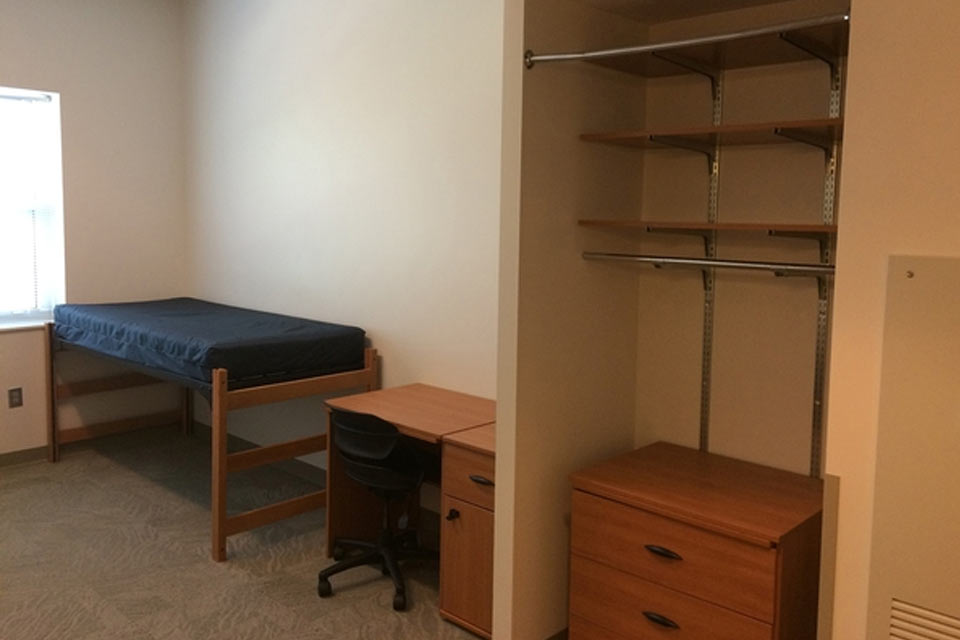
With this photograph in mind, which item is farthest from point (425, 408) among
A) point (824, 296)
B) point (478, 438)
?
point (824, 296)

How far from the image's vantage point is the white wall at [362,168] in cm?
360

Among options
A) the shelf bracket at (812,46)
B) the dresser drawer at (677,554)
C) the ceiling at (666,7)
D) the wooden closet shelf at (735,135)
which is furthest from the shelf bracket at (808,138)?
the dresser drawer at (677,554)

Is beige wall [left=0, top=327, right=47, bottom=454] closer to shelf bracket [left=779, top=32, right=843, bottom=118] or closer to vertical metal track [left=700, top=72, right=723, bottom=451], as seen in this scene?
vertical metal track [left=700, top=72, right=723, bottom=451]

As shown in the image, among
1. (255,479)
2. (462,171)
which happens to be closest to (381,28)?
(462,171)

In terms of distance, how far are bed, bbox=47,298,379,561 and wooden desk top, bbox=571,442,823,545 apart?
168 cm

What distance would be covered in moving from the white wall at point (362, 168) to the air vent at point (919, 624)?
6.59 ft

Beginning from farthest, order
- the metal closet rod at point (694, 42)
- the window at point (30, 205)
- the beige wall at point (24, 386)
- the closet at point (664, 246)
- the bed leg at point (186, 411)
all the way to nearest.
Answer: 1. the bed leg at point (186, 411)
2. the window at point (30, 205)
3. the beige wall at point (24, 386)
4. the closet at point (664, 246)
5. the metal closet rod at point (694, 42)

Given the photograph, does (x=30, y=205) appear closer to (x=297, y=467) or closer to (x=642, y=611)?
(x=297, y=467)

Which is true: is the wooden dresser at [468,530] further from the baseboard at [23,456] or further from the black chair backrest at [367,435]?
the baseboard at [23,456]

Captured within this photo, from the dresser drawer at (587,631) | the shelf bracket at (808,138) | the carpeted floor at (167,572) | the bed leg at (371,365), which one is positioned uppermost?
the shelf bracket at (808,138)

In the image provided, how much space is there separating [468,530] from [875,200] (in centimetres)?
180

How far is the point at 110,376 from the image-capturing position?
5.30m

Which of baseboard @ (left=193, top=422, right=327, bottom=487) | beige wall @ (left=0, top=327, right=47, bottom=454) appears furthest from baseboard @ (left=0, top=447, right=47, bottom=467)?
baseboard @ (left=193, top=422, right=327, bottom=487)

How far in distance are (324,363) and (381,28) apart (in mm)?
1633
